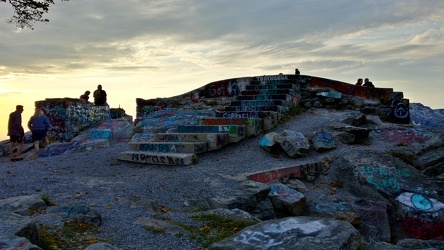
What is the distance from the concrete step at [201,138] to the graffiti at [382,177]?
12.7ft

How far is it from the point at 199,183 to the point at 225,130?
3.99m

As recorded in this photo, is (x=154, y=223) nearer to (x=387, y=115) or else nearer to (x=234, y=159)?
(x=234, y=159)

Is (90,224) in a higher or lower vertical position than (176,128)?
lower

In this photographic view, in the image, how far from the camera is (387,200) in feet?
26.9

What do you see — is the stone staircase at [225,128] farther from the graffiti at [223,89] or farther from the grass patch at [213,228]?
A: the grass patch at [213,228]

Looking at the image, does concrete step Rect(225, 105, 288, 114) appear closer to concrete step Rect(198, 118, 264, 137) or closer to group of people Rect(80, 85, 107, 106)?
concrete step Rect(198, 118, 264, 137)

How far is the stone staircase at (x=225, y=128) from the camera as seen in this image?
9814 mm

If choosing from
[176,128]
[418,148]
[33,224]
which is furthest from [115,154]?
[418,148]

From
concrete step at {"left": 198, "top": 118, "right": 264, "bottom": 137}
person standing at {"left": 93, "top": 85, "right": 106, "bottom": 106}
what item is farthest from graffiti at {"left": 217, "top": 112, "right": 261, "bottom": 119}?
person standing at {"left": 93, "top": 85, "right": 106, "bottom": 106}

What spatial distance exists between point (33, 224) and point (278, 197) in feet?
15.1

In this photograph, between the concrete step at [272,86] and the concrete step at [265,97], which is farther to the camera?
the concrete step at [272,86]

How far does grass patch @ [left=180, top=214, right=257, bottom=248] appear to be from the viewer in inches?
170

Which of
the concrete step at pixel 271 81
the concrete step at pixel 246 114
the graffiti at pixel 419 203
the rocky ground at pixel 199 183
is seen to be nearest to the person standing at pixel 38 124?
the rocky ground at pixel 199 183

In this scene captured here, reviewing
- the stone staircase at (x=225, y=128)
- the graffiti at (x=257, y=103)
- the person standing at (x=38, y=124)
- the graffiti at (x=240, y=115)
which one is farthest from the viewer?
the graffiti at (x=257, y=103)
